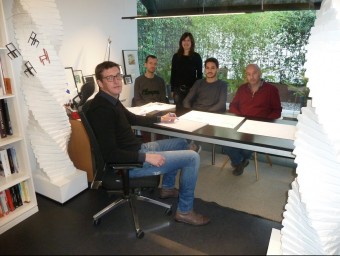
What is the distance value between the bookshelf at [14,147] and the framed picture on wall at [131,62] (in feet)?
7.38

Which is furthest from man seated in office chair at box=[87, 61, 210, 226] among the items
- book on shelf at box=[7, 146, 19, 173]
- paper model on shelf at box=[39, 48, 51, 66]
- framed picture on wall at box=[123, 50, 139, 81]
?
framed picture on wall at box=[123, 50, 139, 81]

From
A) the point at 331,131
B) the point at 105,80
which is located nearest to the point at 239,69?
the point at 105,80

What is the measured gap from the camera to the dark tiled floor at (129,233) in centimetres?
191

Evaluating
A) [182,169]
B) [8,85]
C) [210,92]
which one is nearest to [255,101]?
[210,92]

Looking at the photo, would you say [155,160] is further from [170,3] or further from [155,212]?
[170,3]

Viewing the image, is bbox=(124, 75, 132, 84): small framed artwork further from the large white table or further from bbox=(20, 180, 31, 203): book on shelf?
bbox=(20, 180, 31, 203): book on shelf

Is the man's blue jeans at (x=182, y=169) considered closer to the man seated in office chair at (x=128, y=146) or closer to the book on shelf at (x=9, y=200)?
the man seated in office chair at (x=128, y=146)

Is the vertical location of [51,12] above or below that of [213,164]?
above

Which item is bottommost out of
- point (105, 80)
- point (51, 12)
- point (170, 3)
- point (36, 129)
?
point (36, 129)

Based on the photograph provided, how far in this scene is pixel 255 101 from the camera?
290 centimetres

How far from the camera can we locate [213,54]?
163 inches

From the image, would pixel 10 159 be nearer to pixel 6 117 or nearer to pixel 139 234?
pixel 6 117

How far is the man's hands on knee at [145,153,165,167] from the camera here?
1882 millimetres

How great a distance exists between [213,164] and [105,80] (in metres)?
1.84
